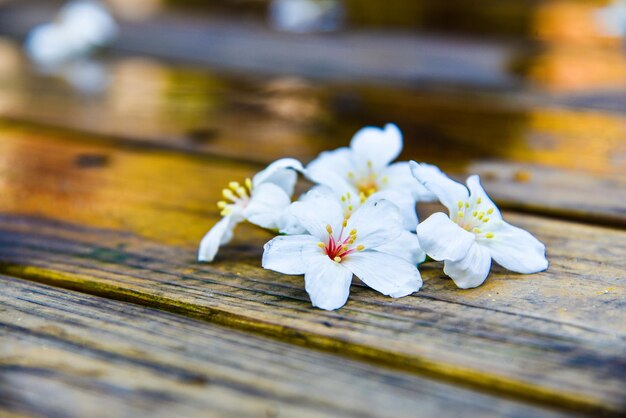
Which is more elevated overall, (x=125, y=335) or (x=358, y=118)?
(x=358, y=118)

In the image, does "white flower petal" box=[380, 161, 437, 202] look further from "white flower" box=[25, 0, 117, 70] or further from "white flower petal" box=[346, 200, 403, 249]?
"white flower" box=[25, 0, 117, 70]

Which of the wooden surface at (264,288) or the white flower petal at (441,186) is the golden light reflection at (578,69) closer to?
the wooden surface at (264,288)

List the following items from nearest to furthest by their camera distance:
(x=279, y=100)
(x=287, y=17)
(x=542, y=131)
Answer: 1. (x=542, y=131)
2. (x=279, y=100)
3. (x=287, y=17)

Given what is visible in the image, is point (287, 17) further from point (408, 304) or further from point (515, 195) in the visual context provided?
point (408, 304)

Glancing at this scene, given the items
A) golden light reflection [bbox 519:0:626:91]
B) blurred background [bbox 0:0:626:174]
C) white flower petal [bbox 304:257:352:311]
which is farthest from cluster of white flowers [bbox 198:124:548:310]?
golden light reflection [bbox 519:0:626:91]

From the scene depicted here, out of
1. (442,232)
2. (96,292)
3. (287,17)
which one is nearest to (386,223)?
(442,232)

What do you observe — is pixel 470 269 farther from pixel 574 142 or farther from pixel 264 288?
pixel 574 142

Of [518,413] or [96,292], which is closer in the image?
[518,413]

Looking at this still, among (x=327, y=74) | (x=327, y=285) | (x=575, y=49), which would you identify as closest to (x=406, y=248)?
(x=327, y=285)
